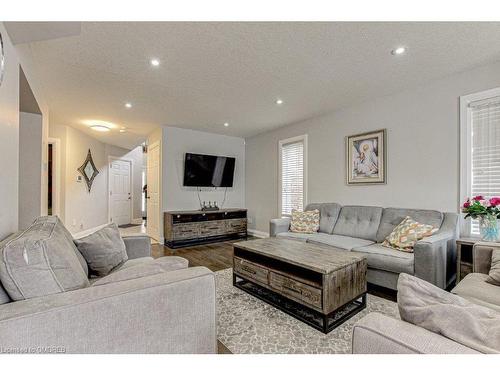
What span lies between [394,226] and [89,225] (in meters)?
6.37

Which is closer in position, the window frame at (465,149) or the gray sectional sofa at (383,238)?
the gray sectional sofa at (383,238)

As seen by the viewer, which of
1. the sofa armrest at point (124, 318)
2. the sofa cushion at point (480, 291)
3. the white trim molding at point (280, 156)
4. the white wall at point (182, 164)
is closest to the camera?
the sofa armrest at point (124, 318)

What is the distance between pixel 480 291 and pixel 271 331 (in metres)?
1.36

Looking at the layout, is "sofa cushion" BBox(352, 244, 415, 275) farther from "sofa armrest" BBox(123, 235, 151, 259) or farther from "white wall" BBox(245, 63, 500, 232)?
"sofa armrest" BBox(123, 235, 151, 259)

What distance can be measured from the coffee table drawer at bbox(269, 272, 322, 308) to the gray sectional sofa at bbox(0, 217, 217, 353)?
35.1 inches

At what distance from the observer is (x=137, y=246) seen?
2.29 m

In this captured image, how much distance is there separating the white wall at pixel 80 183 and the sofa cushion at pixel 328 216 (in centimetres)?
516

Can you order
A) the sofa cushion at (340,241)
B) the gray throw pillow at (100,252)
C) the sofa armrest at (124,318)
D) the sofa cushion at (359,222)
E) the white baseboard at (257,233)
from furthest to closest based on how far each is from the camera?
the white baseboard at (257,233)
the sofa cushion at (359,222)
the sofa cushion at (340,241)
the gray throw pillow at (100,252)
the sofa armrest at (124,318)

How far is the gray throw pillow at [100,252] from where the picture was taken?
68.2 inches

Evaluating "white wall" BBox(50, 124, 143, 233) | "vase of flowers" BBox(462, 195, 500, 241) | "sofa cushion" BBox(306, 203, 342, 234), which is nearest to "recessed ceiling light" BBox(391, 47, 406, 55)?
"vase of flowers" BBox(462, 195, 500, 241)

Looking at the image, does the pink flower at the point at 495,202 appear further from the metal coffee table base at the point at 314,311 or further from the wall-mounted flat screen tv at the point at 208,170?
the wall-mounted flat screen tv at the point at 208,170

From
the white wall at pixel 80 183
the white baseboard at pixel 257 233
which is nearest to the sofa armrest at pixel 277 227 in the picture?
the white baseboard at pixel 257 233

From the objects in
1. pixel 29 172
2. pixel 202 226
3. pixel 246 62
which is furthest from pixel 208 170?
pixel 246 62

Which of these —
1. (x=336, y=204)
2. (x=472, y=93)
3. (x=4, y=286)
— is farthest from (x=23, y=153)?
(x=472, y=93)
